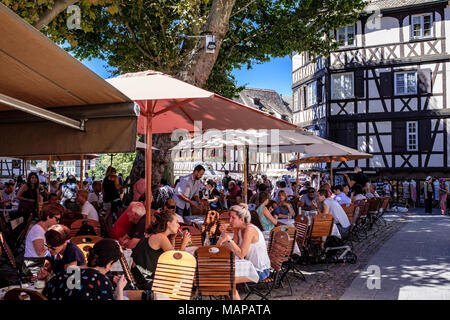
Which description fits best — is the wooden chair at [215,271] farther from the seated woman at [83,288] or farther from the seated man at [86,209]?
the seated man at [86,209]

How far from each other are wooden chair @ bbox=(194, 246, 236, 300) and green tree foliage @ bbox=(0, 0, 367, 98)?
9.74 m

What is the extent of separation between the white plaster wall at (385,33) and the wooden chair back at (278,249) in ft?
71.2

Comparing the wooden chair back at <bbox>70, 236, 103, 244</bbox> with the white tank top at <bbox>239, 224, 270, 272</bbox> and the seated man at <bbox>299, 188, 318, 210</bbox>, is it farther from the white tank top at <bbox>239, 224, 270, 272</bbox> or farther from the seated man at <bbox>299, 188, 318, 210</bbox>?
the seated man at <bbox>299, 188, 318, 210</bbox>

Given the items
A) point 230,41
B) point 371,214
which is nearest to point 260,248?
point 371,214

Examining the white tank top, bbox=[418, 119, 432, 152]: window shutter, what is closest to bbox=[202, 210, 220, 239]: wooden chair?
the white tank top

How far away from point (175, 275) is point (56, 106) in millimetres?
1750

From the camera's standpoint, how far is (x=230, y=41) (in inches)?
604

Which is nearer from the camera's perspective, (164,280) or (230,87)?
(164,280)

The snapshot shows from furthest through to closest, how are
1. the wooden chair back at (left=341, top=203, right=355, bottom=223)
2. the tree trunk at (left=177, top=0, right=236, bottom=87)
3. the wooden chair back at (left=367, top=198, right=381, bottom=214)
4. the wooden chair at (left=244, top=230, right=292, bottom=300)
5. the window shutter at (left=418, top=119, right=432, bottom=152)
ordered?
the window shutter at (left=418, top=119, right=432, bottom=152) < the wooden chair back at (left=367, top=198, right=381, bottom=214) < the tree trunk at (left=177, top=0, right=236, bottom=87) < the wooden chair back at (left=341, top=203, right=355, bottom=223) < the wooden chair at (left=244, top=230, right=292, bottom=300)

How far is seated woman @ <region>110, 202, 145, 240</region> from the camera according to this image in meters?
5.93

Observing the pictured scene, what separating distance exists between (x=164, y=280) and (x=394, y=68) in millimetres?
23394

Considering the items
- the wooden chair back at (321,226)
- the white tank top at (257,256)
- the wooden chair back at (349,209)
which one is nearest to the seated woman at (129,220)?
the white tank top at (257,256)

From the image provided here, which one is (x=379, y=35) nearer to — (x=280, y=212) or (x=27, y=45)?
(x=280, y=212)

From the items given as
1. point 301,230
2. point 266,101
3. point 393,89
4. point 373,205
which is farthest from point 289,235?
point 266,101
